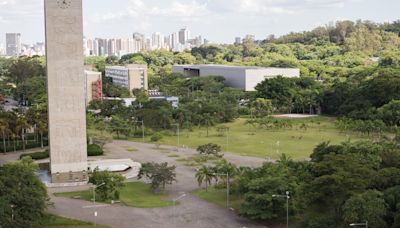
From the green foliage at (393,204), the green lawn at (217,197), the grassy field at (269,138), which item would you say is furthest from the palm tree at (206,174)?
the green foliage at (393,204)

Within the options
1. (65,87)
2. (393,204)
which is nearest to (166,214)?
(393,204)

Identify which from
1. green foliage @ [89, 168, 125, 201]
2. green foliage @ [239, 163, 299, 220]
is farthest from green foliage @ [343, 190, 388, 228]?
green foliage @ [89, 168, 125, 201]

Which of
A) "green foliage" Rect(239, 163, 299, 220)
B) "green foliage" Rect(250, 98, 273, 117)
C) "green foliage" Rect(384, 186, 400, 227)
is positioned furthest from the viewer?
"green foliage" Rect(250, 98, 273, 117)

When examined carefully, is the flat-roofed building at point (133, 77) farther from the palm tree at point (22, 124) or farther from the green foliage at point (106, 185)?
the green foliage at point (106, 185)

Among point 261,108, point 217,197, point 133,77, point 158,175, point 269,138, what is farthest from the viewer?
point 133,77

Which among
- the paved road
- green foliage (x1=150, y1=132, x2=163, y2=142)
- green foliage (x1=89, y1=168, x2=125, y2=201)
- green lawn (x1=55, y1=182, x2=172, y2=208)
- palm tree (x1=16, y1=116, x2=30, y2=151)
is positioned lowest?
the paved road

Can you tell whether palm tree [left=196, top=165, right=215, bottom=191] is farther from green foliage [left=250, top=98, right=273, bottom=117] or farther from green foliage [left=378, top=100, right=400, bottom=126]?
green foliage [left=250, top=98, right=273, bottom=117]

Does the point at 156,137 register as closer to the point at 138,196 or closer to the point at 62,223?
the point at 138,196
